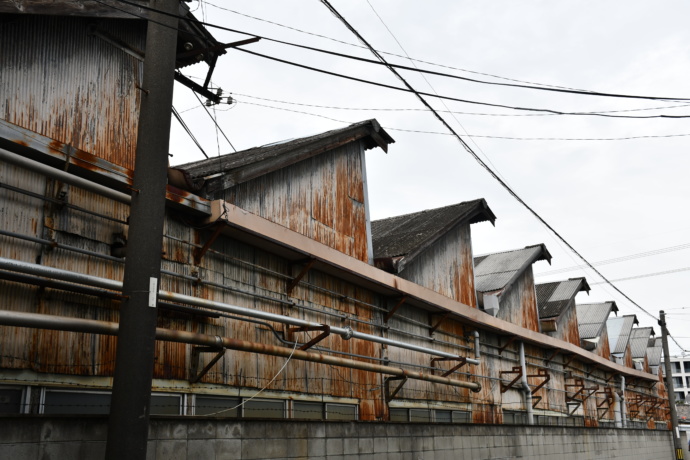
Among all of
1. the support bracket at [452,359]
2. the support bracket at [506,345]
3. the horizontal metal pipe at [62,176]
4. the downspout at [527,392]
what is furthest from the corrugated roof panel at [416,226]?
A: the horizontal metal pipe at [62,176]

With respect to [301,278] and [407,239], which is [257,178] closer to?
[301,278]

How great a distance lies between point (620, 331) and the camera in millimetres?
36000

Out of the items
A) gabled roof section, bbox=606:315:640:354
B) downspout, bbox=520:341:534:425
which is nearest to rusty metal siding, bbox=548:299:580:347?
downspout, bbox=520:341:534:425

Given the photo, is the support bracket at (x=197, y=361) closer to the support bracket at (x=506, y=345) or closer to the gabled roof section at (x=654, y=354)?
the support bracket at (x=506, y=345)

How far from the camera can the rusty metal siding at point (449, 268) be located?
53.8 feet

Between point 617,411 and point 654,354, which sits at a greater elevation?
point 654,354

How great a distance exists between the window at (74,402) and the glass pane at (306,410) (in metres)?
3.83

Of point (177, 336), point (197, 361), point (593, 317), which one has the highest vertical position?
point (593, 317)

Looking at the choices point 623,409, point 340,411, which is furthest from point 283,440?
point 623,409

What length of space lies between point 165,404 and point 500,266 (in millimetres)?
15306

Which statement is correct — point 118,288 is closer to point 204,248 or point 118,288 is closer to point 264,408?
point 204,248

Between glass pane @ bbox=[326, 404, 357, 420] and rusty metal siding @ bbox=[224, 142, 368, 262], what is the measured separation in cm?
306

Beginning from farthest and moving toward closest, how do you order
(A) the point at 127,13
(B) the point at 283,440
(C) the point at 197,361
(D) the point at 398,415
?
(D) the point at 398,415
(B) the point at 283,440
(C) the point at 197,361
(A) the point at 127,13

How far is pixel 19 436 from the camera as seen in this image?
6.43 meters
